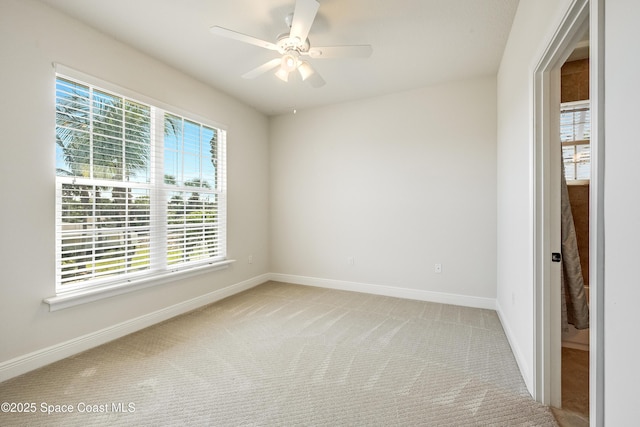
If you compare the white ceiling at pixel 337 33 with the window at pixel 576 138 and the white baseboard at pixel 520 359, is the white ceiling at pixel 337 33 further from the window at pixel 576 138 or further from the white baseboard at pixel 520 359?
the white baseboard at pixel 520 359

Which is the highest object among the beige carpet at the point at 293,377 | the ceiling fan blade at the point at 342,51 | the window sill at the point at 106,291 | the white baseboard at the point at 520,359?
the ceiling fan blade at the point at 342,51

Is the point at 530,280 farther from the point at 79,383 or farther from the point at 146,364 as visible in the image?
the point at 79,383

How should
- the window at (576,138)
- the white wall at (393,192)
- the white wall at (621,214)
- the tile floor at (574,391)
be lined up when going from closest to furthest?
the white wall at (621,214) < the tile floor at (574,391) < the window at (576,138) < the white wall at (393,192)

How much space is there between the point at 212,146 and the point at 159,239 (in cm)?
137

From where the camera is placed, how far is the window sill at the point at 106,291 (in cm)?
210

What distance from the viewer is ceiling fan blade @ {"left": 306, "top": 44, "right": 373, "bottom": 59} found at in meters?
2.04

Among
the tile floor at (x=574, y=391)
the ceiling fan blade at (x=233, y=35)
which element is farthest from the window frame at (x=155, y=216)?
the tile floor at (x=574, y=391)

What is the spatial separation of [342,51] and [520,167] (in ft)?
5.32

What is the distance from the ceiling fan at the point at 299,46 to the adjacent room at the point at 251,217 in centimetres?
2

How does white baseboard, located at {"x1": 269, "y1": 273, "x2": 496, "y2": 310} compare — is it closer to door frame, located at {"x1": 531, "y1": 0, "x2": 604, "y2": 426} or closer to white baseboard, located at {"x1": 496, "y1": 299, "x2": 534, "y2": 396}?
white baseboard, located at {"x1": 496, "y1": 299, "x2": 534, "y2": 396}

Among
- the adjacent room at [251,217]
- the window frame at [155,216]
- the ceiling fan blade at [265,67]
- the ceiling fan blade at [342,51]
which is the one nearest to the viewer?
the adjacent room at [251,217]

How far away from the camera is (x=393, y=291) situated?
3.70m

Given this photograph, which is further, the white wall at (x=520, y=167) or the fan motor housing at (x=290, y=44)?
the fan motor housing at (x=290, y=44)

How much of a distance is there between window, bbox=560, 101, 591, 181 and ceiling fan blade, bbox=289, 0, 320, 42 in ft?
9.18
